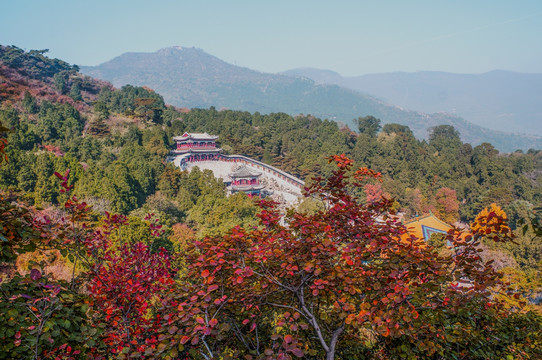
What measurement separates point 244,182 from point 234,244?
3031 centimetres

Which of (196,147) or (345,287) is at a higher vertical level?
(345,287)

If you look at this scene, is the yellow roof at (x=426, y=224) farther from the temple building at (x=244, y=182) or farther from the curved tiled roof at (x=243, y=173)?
the curved tiled roof at (x=243, y=173)

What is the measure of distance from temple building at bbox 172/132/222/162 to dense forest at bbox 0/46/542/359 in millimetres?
2846

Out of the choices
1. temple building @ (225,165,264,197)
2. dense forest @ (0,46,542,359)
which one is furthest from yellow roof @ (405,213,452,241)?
temple building @ (225,165,264,197)

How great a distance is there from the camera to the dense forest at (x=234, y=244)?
3148mm

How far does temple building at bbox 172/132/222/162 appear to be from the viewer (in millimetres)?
38344

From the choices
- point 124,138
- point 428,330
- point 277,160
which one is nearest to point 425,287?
point 428,330

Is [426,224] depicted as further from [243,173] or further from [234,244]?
[234,244]

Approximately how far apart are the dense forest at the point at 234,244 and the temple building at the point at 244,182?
4.96m

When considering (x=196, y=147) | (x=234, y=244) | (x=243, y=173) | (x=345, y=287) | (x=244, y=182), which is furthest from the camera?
(x=196, y=147)

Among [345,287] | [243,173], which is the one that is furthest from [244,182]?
[345,287]

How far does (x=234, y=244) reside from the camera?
3.74 m

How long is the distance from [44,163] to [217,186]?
39.0 ft

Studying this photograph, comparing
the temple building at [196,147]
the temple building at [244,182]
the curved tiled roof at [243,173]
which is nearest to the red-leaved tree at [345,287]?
the temple building at [244,182]
